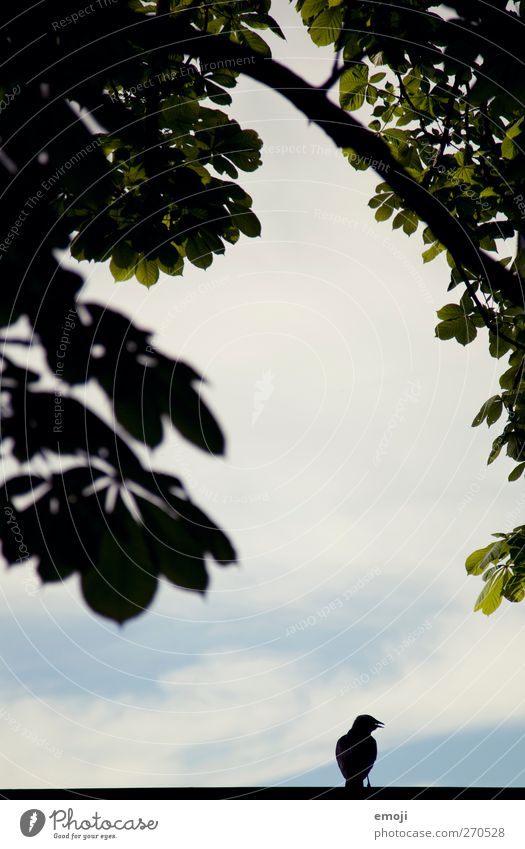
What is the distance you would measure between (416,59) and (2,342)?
2559 mm

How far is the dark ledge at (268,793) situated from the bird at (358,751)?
137 millimetres

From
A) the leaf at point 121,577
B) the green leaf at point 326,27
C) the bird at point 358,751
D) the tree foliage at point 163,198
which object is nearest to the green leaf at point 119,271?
the tree foliage at point 163,198

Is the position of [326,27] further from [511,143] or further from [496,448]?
[496,448]

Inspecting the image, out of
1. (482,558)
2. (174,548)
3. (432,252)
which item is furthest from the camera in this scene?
(432,252)

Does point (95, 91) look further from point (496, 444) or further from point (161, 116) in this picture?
point (496, 444)

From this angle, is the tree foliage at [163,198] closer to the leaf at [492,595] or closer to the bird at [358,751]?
the leaf at [492,595]

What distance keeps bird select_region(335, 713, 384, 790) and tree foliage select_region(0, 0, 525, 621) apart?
2.44 feet

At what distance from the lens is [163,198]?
3.21 m

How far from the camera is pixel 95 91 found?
2127mm

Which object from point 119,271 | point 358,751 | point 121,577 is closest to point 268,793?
point 358,751

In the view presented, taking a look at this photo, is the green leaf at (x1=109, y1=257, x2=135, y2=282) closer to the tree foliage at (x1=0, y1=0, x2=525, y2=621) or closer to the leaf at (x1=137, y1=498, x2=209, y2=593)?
the tree foliage at (x1=0, y1=0, x2=525, y2=621)

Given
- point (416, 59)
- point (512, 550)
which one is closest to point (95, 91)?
point (416, 59)

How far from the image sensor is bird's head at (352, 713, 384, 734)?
10.1ft

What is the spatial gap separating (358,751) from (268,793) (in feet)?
1.49
